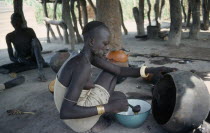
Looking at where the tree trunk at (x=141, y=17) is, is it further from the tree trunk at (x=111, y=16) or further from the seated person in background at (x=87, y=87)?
the seated person in background at (x=87, y=87)

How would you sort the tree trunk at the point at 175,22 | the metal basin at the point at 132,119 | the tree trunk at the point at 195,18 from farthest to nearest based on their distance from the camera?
1. the tree trunk at the point at 195,18
2. the tree trunk at the point at 175,22
3. the metal basin at the point at 132,119

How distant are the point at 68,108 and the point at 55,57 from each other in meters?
2.30

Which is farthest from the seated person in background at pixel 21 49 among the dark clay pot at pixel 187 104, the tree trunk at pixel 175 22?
the tree trunk at pixel 175 22

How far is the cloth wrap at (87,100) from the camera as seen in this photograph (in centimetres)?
215

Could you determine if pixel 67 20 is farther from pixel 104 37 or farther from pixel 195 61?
pixel 104 37

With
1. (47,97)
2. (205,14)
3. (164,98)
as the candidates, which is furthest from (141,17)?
(164,98)

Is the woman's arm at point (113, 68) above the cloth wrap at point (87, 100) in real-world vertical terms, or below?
above

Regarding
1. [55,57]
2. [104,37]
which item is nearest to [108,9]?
[55,57]

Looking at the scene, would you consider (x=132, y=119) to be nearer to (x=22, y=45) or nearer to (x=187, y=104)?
(x=187, y=104)

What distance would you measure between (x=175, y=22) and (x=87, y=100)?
16.8ft

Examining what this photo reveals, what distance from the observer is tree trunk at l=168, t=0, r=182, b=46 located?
653cm

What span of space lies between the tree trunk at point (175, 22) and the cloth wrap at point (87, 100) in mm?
4856

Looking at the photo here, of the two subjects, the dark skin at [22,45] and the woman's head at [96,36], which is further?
the dark skin at [22,45]

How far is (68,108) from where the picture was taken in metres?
1.90
